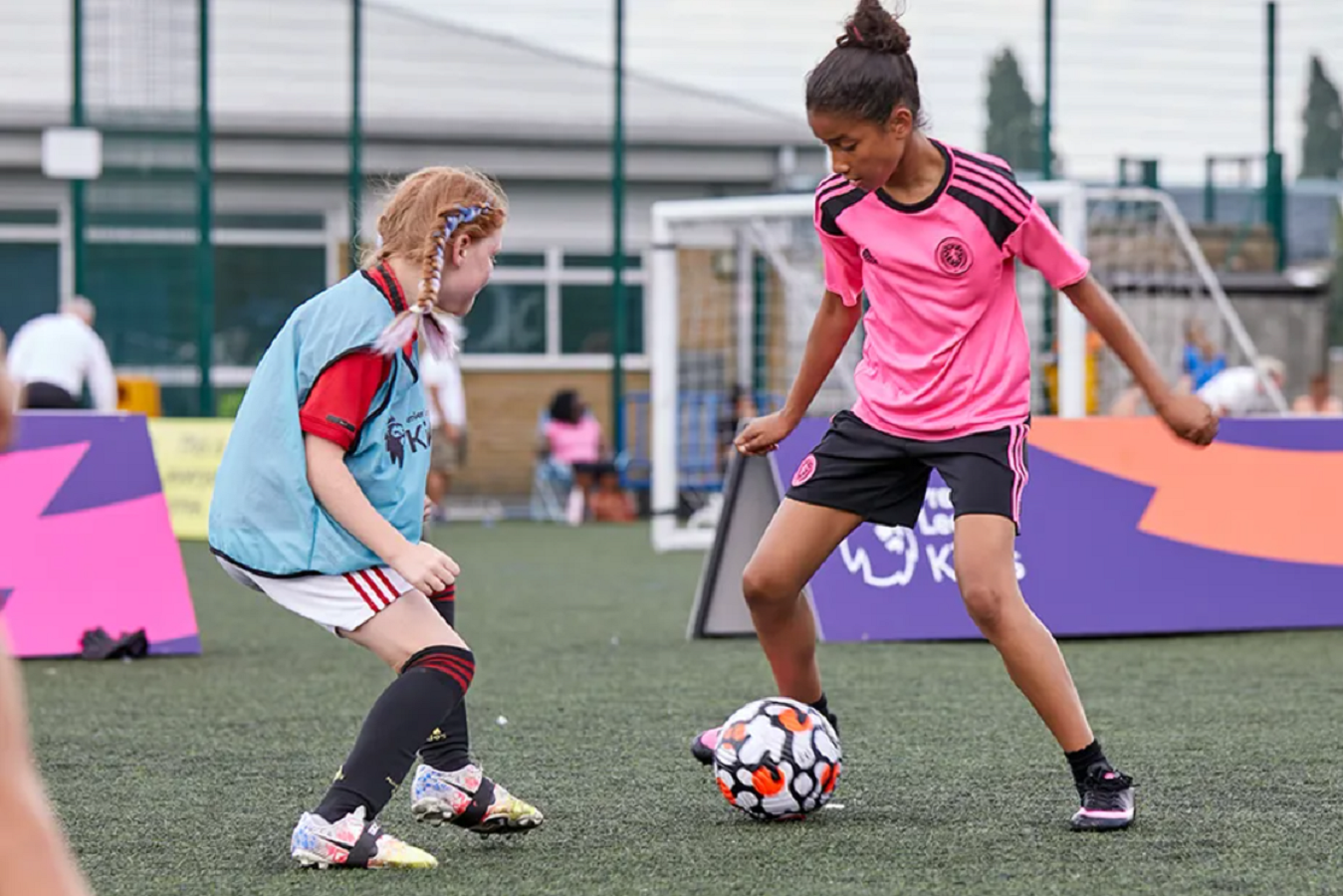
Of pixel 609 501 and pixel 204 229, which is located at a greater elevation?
pixel 204 229

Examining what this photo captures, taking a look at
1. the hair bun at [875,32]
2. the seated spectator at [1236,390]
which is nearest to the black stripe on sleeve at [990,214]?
the hair bun at [875,32]

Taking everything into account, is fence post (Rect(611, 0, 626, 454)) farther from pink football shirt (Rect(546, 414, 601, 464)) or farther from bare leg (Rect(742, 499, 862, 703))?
bare leg (Rect(742, 499, 862, 703))

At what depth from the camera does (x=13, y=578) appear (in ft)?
25.8

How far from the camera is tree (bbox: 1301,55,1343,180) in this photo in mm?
19344

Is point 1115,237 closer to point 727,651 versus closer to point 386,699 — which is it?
point 727,651

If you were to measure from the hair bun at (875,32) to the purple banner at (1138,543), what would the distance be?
3993mm

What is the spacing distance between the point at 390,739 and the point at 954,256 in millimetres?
1556

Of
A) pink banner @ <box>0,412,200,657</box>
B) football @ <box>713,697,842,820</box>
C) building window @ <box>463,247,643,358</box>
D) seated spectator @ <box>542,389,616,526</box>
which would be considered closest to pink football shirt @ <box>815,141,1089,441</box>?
football @ <box>713,697,842,820</box>

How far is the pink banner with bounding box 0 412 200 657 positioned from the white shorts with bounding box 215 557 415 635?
4160 millimetres

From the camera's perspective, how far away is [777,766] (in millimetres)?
4422

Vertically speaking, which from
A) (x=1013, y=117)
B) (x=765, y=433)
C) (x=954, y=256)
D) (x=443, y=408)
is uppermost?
(x=1013, y=117)

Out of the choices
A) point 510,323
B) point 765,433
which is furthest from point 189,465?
point 765,433

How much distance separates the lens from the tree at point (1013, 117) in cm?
1841

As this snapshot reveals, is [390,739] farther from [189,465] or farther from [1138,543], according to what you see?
[189,465]
